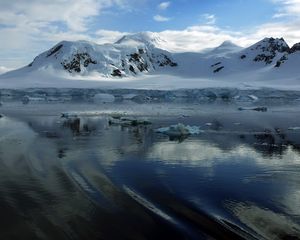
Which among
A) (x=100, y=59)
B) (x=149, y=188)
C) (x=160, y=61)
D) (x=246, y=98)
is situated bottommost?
(x=149, y=188)

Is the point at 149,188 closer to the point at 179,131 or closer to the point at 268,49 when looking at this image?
the point at 179,131

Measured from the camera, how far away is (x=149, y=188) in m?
12.1

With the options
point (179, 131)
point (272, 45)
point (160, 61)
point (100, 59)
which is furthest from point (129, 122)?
point (160, 61)

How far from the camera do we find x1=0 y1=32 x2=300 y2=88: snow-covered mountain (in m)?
124

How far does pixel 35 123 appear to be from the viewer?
29672 mm

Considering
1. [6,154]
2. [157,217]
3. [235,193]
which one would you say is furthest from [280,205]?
[6,154]

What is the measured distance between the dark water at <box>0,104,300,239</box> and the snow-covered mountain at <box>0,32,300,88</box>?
323 feet

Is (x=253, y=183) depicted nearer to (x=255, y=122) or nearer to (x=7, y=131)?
(x=7, y=131)

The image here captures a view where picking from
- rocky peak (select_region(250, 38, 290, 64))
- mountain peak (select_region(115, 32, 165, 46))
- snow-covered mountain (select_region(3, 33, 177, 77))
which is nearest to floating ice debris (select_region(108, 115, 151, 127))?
snow-covered mountain (select_region(3, 33, 177, 77))

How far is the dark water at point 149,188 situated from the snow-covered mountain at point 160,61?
9845 centimetres

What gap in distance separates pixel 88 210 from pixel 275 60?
13343cm

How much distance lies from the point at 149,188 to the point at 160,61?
14206 cm

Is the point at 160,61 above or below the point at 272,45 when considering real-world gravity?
below

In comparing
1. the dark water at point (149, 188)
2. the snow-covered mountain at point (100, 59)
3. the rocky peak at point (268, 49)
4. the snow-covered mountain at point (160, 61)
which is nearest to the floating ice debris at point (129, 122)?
the dark water at point (149, 188)
